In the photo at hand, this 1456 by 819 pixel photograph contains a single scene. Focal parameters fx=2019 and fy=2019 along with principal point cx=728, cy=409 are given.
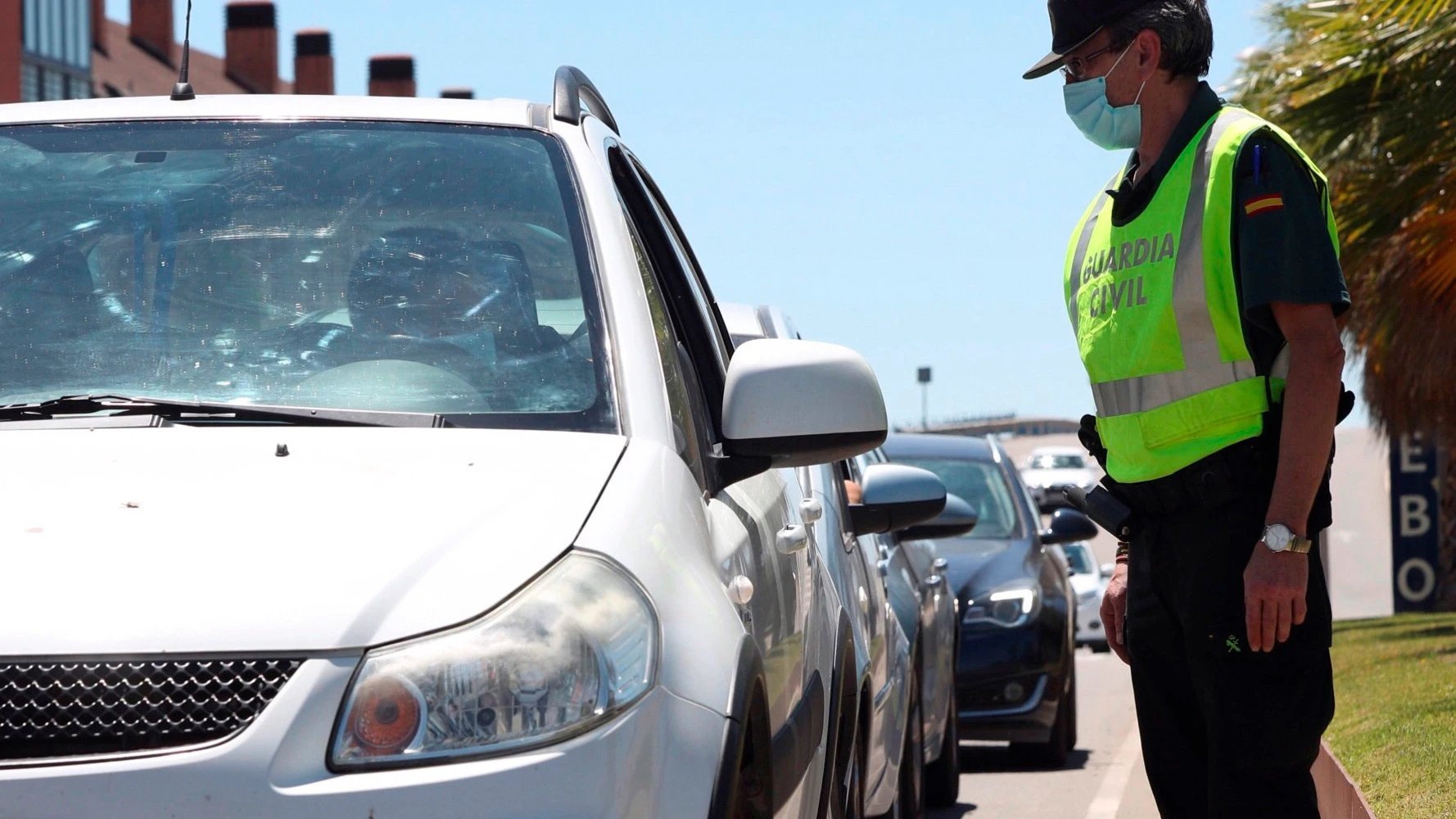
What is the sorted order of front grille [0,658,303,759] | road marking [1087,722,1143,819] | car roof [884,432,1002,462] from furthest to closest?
car roof [884,432,1002,462] < road marking [1087,722,1143,819] < front grille [0,658,303,759]

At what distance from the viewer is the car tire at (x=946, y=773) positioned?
8430 millimetres

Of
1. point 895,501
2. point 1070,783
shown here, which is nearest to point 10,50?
point 1070,783

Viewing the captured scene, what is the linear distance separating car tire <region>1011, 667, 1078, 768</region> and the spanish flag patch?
259 inches

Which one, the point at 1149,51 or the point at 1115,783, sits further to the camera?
the point at 1115,783

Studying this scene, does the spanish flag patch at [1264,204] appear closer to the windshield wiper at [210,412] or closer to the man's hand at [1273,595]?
the man's hand at [1273,595]

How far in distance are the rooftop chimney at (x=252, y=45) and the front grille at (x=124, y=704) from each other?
48543mm

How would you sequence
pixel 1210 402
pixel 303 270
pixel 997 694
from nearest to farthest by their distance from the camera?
pixel 303 270 < pixel 1210 402 < pixel 997 694

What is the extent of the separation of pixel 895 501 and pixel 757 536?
2458 mm

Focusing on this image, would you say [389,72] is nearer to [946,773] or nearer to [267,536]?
[946,773]

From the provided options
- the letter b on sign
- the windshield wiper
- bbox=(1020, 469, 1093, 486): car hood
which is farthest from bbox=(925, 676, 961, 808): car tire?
bbox=(1020, 469, 1093, 486): car hood

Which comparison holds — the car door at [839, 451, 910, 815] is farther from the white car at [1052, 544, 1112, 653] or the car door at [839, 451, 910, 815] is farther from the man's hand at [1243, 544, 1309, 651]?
the white car at [1052, 544, 1112, 653]

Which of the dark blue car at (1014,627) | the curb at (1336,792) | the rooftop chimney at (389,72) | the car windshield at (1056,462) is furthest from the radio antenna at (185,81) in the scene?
the car windshield at (1056,462)

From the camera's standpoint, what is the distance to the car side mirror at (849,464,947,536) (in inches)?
231

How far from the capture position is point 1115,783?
952 centimetres
